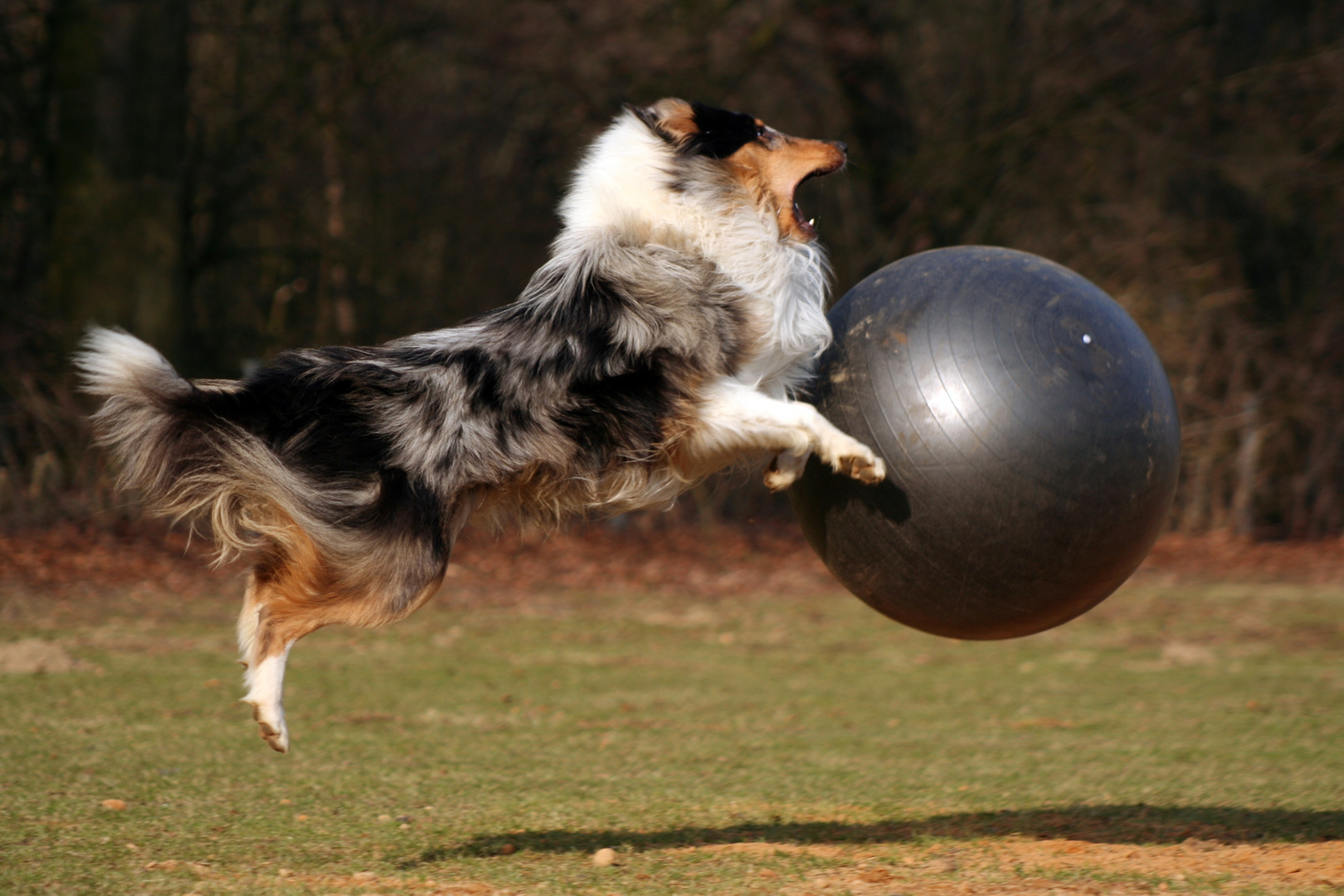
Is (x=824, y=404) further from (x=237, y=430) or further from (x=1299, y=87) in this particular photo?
(x=1299, y=87)

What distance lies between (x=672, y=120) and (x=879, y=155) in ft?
39.6

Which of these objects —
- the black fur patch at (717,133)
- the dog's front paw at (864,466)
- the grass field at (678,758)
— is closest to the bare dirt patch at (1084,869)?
the grass field at (678,758)

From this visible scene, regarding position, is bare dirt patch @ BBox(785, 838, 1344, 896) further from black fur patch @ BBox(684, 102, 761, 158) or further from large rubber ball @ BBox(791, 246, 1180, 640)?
black fur patch @ BBox(684, 102, 761, 158)

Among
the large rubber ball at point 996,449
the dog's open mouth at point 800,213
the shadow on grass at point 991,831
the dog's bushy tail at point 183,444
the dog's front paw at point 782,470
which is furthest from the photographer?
the dog's open mouth at point 800,213

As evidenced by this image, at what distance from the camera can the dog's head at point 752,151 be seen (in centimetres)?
488

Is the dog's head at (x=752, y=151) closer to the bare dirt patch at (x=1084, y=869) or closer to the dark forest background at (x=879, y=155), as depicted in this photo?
the bare dirt patch at (x=1084, y=869)


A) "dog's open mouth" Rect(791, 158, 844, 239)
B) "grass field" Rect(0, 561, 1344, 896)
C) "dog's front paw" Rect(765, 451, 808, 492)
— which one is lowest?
"grass field" Rect(0, 561, 1344, 896)

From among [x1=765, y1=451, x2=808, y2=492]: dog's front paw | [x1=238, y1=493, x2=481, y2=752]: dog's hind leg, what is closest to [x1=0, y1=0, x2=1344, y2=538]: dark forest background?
[x1=238, y1=493, x2=481, y2=752]: dog's hind leg

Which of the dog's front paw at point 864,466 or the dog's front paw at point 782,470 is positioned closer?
the dog's front paw at point 864,466

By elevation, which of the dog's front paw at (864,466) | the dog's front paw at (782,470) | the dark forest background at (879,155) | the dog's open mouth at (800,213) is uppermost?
the dark forest background at (879,155)

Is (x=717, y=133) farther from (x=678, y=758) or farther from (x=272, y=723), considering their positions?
(x=678, y=758)

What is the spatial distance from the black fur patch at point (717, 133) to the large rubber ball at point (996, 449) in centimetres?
84

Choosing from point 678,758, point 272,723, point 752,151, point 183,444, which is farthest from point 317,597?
point 678,758

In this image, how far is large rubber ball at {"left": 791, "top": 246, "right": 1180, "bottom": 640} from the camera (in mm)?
4371
